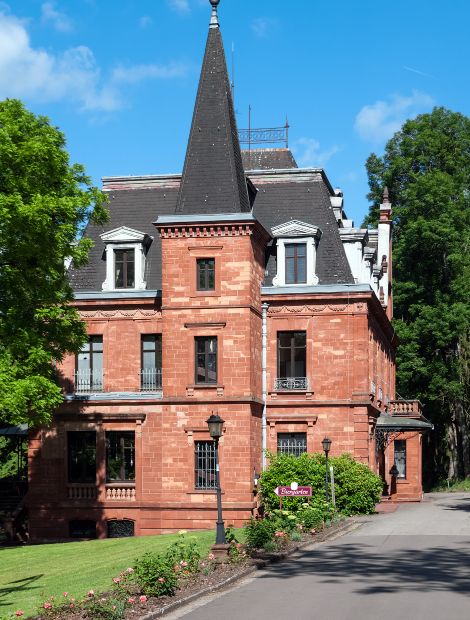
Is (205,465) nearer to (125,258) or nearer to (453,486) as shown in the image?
(125,258)

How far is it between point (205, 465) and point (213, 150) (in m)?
11.4

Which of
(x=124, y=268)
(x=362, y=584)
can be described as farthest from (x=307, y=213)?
(x=362, y=584)

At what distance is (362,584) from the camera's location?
741 inches

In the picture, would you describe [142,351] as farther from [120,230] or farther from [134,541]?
[134,541]

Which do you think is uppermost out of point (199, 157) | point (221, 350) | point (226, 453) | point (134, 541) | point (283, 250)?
point (199, 157)

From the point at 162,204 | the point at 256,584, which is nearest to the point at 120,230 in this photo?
the point at 162,204

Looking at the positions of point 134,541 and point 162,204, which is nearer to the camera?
point 134,541

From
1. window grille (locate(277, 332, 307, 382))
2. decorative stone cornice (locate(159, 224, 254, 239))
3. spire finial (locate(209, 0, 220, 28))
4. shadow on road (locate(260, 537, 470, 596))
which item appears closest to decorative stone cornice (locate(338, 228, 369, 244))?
window grille (locate(277, 332, 307, 382))

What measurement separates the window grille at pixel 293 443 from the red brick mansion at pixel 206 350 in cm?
5

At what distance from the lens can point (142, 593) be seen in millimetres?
17500

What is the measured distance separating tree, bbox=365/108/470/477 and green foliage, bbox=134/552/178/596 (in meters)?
39.5

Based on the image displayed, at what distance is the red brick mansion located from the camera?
Answer: 3612cm

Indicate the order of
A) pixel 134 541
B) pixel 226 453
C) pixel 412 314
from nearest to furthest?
pixel 134 541, pixel 226 453, pixel 412 314

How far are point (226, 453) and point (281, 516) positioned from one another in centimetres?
741
